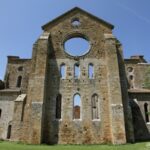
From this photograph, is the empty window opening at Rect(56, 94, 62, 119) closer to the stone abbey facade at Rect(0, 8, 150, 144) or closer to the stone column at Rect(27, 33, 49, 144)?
the stone abbey facade at Rect(0, 8, 150, 144)

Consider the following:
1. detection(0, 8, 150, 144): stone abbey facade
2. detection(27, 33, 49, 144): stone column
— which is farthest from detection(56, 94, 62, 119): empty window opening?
detection(27, 33, 49, 144): stone column

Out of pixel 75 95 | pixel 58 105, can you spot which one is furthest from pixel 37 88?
pixel 75 95

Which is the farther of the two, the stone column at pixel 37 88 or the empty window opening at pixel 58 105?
the empty window opening at pixel 58 105

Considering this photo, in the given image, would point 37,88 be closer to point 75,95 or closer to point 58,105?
point 58,105

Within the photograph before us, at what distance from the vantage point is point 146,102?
77.0 ft

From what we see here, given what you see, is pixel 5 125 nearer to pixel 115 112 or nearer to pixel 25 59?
pixel 115 112

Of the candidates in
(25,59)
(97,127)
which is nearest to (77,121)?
(97,127)

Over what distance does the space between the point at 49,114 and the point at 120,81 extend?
23.2 feet

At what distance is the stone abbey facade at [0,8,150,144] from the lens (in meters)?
18.9

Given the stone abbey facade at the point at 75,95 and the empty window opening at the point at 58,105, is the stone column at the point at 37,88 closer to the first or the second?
the stone abbey facade at the point at 75,95

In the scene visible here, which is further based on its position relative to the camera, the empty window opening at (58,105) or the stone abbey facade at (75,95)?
the empty window opening at (58,105)

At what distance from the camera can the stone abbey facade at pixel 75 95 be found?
18.9 meters

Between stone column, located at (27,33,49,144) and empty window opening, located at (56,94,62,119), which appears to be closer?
stone column, located at (27,33,49,144)

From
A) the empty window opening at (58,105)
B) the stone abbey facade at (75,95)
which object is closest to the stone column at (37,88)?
the stone abbey facade at (75,95)
